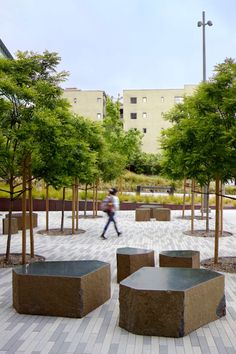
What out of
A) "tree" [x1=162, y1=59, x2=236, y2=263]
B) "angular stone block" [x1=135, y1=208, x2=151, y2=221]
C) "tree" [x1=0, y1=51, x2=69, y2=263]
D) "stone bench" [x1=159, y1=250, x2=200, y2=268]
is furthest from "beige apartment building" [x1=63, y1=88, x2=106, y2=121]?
"stone bench" [x1=159, y1=250, x2=200, y2=268]

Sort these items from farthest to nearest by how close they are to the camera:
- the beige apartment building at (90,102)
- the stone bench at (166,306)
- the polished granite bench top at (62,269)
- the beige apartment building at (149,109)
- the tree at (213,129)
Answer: the beige apartment building at (90,102), the beige apartment building at (149,109), the tree at (213,129), the polished granite bench top at (62,269), the stone bench at (166,306)

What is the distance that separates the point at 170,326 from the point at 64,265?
2.39 m

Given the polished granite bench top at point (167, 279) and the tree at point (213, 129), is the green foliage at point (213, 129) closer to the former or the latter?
the tree at point (213, 129)

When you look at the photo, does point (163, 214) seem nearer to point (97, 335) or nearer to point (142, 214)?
point (142, 214)

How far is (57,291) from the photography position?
6.63 metres

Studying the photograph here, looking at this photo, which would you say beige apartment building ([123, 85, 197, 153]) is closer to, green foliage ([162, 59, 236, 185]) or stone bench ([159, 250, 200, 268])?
green foliage ([162, 59, 236, 185])

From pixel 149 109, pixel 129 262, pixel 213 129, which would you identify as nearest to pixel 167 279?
pixel 129 262

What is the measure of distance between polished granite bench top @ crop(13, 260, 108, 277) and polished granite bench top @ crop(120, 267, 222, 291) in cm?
79

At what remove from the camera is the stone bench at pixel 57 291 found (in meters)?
6.57

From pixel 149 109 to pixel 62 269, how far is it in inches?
2390

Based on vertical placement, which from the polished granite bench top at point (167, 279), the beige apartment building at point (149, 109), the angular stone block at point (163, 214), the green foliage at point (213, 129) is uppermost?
the beige apartment building at point (149, 109)

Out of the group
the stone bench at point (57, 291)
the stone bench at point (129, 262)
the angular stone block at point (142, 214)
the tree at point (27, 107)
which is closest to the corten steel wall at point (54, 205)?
the angular stone block at point (142, 214)

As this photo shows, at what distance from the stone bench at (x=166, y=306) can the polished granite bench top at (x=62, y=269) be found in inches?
36.8

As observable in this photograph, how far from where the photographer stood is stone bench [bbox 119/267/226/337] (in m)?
5.82
